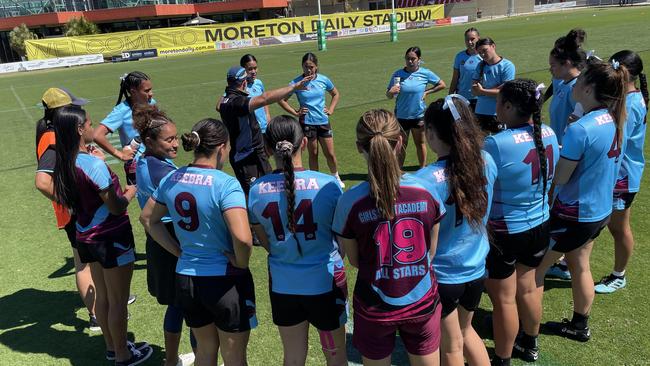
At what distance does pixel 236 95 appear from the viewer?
17.0 feet

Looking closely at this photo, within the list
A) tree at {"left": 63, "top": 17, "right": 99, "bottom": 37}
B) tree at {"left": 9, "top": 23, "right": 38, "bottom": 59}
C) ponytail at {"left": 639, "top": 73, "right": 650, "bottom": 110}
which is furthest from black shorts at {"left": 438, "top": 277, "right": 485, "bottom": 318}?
tree at {"left": 9, "top": 23, "right": 38, "bottom": 59}

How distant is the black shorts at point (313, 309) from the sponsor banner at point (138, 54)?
4093cm

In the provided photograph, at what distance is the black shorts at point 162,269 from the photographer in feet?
11.0

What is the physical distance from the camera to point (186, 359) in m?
3.82

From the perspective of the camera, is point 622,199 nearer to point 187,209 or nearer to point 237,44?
point 187,209

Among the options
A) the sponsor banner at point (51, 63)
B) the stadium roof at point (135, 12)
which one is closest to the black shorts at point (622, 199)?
the sponsor banner at point (51, 63)

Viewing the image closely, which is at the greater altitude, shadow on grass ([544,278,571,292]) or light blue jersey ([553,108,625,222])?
light blue jersey ([553,108,625,222])

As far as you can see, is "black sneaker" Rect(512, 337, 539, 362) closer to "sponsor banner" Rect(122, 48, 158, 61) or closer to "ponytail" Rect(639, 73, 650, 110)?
"ponytail" Rect(639, 73, 650, 110)

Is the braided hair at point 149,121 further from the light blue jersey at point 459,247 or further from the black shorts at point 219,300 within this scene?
the light blue jersey at point 459,247

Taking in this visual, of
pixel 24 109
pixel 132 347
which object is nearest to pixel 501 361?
pixel 132 347

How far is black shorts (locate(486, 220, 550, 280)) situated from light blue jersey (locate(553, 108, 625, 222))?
15.8 inches

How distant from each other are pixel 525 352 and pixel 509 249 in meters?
0.98

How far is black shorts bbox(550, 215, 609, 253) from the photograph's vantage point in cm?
339

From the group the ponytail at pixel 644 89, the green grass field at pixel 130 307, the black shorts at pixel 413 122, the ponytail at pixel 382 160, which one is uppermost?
the ponytail at pixel 382 160
